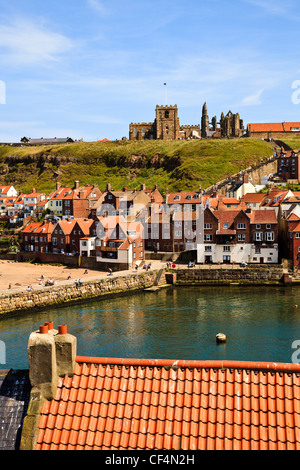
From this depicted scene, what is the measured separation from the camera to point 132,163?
468 ft

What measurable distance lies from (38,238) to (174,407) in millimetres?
79569

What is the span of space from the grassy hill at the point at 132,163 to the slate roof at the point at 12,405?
332 feet

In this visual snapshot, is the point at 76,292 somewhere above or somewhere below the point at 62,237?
below

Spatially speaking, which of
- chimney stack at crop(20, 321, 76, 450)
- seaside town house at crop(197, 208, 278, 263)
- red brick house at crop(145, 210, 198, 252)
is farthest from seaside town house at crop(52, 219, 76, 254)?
chimney stack at crop(20, 321, 76, 450)

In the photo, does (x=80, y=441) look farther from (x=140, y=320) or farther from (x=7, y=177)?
(x=7, y=177)

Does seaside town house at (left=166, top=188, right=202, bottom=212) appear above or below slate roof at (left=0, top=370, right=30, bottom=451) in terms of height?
above

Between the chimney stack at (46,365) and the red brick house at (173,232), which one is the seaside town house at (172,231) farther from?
the chimney stack at (46,365)

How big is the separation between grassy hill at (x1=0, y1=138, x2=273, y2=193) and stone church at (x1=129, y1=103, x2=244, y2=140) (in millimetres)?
7412

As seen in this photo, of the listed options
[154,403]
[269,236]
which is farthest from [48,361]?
[269,236]

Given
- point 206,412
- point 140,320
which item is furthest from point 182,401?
point 140,320

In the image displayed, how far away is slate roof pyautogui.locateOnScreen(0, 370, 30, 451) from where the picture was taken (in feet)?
27.8

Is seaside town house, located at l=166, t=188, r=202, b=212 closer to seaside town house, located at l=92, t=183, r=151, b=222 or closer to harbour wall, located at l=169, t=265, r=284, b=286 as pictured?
seaside town house, located at l=92, t=183, r=151, b=222

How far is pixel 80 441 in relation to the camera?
791 cm

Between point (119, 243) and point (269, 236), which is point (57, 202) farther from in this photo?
point (269, 236)
